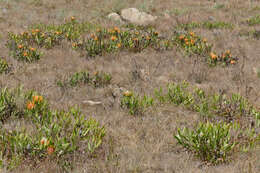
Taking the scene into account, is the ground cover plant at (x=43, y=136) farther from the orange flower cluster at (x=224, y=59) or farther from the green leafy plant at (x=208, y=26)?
the green leafy plant at (x=208, y=26)

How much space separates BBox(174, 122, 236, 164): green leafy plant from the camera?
124 inches

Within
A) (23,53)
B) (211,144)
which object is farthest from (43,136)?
(23,53)

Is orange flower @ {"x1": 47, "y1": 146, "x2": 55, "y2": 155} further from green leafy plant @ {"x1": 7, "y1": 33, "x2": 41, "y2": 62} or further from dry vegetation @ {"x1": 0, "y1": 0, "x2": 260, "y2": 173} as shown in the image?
green leafy plant @ {"x1": 7, "y1": 33, "x2": 41, "y2": 62}

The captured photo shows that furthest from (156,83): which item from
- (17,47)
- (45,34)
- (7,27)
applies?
(7,27)

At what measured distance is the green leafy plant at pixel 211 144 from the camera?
316cm

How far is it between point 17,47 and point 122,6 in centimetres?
752

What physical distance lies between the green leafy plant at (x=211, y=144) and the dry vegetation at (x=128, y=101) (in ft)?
0.04

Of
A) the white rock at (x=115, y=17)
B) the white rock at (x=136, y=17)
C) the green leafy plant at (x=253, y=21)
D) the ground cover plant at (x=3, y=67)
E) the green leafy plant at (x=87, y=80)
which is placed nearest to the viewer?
the green leafy plant at (x=87, y=80)

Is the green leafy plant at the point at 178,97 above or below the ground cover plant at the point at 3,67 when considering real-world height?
below

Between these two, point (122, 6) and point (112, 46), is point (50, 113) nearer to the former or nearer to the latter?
point (112, 46)

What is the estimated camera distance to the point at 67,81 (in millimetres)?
5371

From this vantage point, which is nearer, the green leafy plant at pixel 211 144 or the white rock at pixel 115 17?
the green leafy plant at pixel 211 144

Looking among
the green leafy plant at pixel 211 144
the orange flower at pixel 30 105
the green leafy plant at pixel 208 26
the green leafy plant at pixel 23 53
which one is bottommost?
the green leafy plant at pixel 211 144

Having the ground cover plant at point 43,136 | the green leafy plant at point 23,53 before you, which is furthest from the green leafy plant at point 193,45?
the ground cover plant at point 43,136
